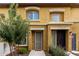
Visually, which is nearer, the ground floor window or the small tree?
the small tree

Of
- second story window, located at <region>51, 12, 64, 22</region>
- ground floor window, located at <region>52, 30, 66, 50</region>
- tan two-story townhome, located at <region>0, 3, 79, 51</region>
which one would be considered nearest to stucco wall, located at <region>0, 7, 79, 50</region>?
tan two-story townhome, located at <region>0, 3, 79, 51</region>

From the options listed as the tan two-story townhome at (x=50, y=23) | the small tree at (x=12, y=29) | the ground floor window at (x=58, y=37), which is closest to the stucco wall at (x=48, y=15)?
the tan two-story townhome at (x=50, y=23)

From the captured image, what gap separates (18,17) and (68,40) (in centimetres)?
854

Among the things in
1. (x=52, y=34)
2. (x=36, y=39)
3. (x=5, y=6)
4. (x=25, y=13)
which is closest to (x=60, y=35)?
(x=52, y=34)

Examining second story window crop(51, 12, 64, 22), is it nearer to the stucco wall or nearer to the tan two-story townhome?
the tan two-story townhome

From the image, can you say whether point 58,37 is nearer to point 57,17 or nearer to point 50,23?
point 50,23

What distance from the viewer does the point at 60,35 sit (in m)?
27.4

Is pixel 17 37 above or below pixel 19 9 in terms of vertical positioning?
below

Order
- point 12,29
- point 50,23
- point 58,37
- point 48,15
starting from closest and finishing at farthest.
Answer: point 12,29 → point 50,23 → point 58,37 → point 48,15

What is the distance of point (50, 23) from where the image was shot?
1037 inches

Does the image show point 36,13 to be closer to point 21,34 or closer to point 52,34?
point 52,34

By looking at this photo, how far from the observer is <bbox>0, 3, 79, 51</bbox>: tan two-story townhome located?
87.0 feet

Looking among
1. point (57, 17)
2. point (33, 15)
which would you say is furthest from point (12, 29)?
point (57, 17)

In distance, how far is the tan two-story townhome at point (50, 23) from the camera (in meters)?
26.5
